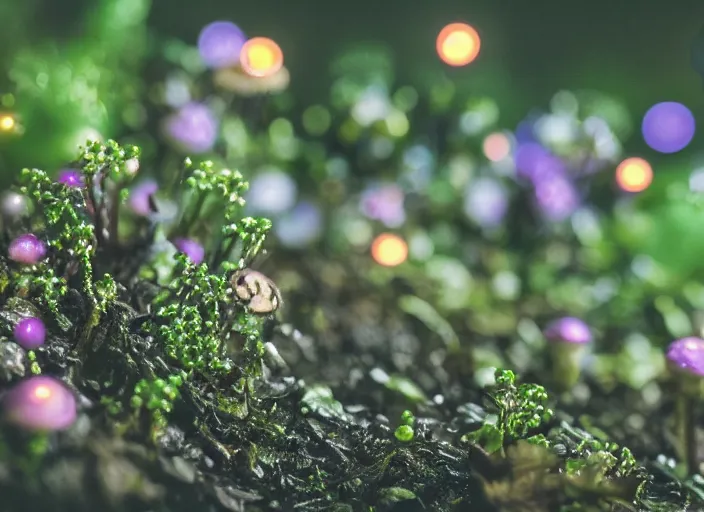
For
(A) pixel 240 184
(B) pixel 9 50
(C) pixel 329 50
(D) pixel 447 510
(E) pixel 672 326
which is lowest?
(D) pixel 447 510

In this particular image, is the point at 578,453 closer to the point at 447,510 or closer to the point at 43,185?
the point at 447,510

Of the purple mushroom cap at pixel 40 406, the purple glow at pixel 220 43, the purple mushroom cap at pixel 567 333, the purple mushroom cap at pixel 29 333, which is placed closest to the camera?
the purple mushroom cap at pixel 40 406

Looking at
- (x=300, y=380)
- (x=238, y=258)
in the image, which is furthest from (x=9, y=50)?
(x=300, y=380)

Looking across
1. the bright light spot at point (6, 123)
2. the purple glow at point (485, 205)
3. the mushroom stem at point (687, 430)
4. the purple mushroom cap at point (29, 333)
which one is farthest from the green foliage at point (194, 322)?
the purple glow at point (485, 205)

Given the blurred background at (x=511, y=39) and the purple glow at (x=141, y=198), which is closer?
the purple glow at (x=141, y=198)

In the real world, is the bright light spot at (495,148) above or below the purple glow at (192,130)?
above

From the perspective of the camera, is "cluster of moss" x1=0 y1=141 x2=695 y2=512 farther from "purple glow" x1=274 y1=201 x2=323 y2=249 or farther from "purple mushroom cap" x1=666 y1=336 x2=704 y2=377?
"purple glow" x1=274 y1=201 x2=323 y2=249

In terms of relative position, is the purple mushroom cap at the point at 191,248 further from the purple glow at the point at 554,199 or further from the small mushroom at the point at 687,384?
the purple glow at the point at 554,199
